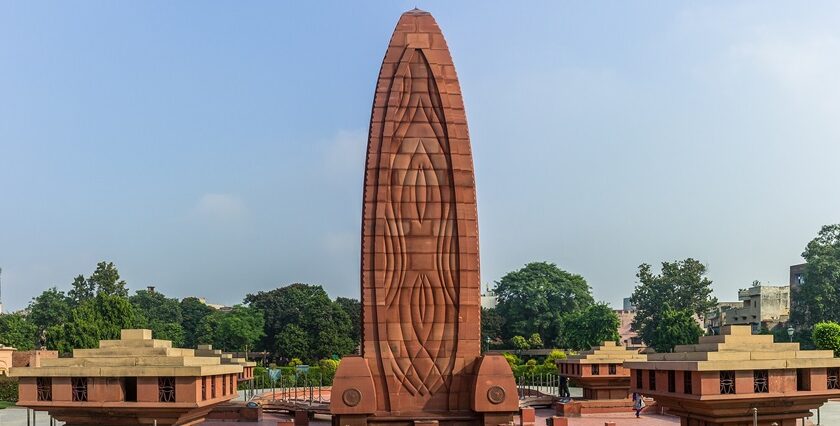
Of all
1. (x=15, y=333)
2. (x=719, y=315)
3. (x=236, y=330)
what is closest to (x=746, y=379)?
(x=15, y=333)

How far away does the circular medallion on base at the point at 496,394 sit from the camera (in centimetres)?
1875

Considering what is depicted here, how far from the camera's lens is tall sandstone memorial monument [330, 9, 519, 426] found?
18969 millimetres

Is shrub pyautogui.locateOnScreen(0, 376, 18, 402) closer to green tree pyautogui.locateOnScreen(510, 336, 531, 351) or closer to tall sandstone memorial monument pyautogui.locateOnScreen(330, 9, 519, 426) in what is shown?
tall sandstone memorial monument pyautogui.locateOnScreen(330, 9, 519, 426)

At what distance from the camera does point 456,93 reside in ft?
67.3

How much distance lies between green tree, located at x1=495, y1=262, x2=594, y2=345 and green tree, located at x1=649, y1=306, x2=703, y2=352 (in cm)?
1370

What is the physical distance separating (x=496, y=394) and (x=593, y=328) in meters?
40.9

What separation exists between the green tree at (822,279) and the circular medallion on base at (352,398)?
41.6 metres

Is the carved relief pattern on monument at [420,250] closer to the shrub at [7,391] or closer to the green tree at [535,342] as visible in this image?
the shrub at [7,391]

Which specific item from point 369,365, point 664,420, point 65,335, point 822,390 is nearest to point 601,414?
point 664,420

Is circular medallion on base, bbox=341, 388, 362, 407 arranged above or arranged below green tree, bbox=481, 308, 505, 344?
above

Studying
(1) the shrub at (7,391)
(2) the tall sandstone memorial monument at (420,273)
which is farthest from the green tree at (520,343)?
(2) the tall sandstone memorial monument at (420,273)

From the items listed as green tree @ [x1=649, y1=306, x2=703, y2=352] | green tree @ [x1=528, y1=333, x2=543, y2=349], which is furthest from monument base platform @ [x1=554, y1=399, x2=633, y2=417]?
green tree @ [x1=528, y1=333, x2=543, y2=349]

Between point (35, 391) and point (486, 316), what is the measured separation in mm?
54142

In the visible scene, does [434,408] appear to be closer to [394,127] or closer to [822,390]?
[394,127]
